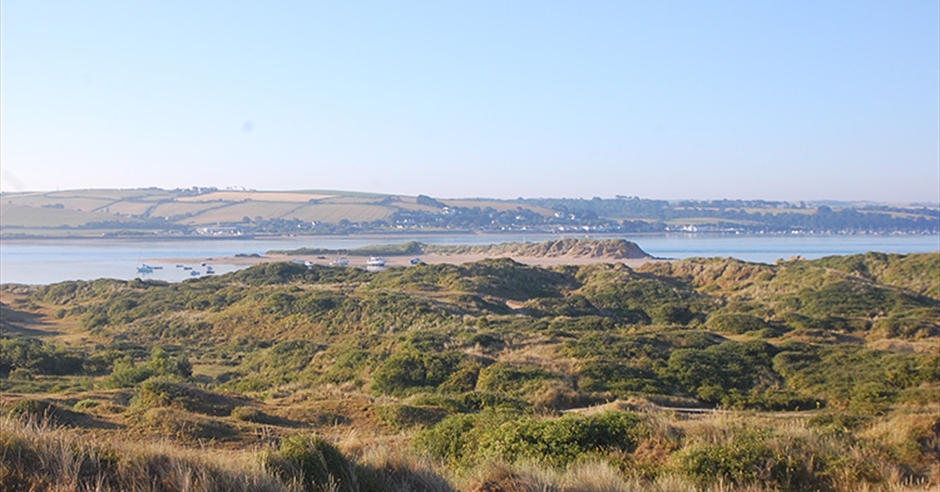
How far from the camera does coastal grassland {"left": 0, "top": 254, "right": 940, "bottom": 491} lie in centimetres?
700

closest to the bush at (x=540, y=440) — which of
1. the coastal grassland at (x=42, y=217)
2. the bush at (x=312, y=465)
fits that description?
the bush at (x=312, y=465)

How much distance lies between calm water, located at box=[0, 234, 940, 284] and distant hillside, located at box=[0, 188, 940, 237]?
37.7 feet

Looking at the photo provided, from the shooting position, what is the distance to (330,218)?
166m

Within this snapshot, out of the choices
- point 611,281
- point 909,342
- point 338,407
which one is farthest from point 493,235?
point 338,407

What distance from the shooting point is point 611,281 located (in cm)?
4688

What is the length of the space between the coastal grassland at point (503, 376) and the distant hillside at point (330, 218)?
99.4 metres

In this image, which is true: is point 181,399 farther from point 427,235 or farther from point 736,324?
point 427,235

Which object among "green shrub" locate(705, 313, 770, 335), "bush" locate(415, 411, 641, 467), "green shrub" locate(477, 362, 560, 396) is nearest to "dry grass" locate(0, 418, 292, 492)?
"bush" locate(415, 411, 641, 467)

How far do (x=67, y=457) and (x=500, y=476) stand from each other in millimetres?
2741

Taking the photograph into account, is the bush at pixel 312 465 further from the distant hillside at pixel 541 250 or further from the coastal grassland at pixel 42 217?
the coastal grassland at pixel 42 217

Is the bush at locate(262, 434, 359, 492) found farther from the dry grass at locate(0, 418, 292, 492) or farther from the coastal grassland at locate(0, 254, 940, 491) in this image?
the dry grass at locate(0, 418, 292, 492)

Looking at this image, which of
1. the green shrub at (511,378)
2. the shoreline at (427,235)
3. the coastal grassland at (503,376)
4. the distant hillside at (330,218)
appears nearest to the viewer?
the coastal grassland at (503,376)

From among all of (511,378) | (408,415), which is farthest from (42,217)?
(408,415)

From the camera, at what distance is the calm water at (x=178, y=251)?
2968 inches
